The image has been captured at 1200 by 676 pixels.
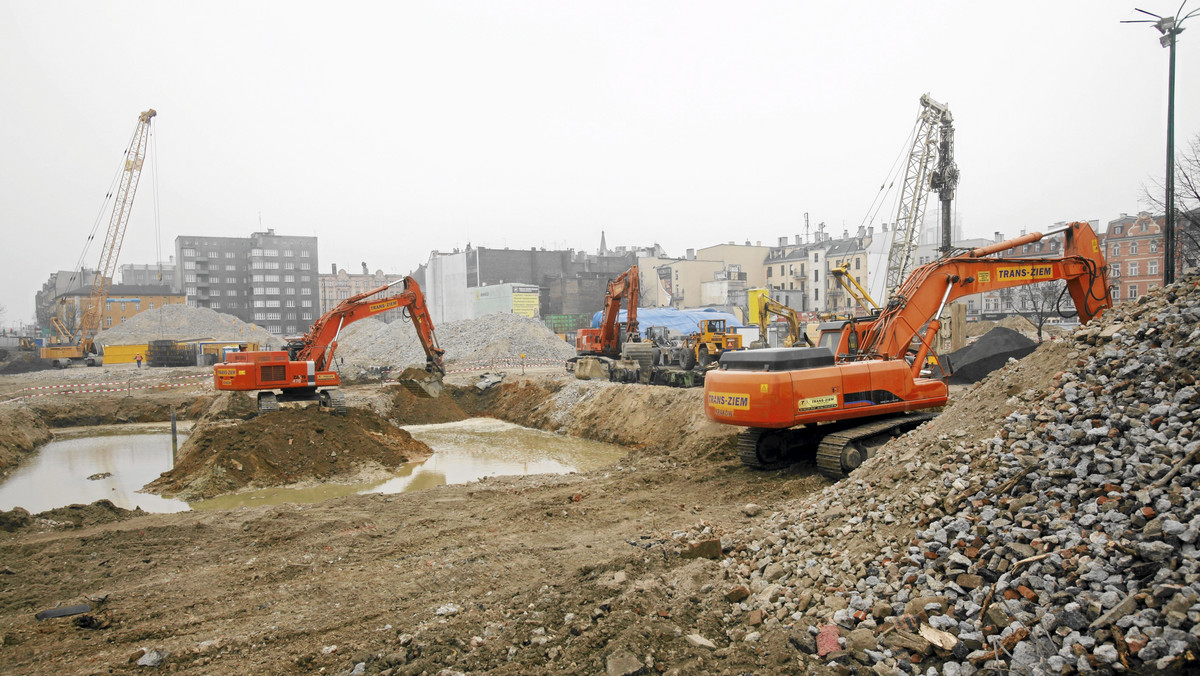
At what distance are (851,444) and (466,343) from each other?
33.8m

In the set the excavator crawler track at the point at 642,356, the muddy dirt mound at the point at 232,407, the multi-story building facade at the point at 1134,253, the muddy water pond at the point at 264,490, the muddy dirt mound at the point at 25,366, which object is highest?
the multi-story building facade at the point at 1134,253

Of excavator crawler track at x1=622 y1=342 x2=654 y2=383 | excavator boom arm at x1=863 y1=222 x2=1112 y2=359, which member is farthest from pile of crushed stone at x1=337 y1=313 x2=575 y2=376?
excavator boom arm at x1=863 y1=222 x2=1112 y2=359

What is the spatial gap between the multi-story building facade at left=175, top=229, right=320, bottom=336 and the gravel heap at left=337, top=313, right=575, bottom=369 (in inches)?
1816

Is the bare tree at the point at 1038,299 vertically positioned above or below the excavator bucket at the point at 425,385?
above

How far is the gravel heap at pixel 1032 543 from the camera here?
3490mm

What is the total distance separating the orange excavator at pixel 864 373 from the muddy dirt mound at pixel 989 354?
7328 mm

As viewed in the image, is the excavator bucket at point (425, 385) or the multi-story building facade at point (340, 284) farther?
the multi-story building facade at point (340, 284)

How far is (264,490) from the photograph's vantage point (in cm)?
1282

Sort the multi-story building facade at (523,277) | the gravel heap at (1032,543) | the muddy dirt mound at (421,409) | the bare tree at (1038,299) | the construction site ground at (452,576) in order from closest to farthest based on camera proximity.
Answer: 1. the gravel heap at (1032,543)
2. the construction site ground at (452,576)
3. the muddy dirt mound at (421,409)
4. the bare tree at (1038,299)
5. the multi-story building facade at (523,277)

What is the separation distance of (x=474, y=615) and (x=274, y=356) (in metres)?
13.6

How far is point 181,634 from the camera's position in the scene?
562cm

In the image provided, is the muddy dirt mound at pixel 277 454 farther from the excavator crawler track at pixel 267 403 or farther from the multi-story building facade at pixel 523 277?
the multi-story building facade at pixel 523 277

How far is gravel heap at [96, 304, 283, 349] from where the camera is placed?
53031 millimetres

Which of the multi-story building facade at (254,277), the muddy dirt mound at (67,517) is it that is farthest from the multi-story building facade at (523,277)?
the muddy dirt mound at (67,517)
